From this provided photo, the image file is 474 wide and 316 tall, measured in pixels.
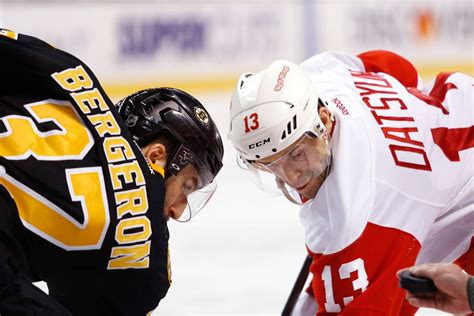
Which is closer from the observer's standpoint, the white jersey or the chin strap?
the chin strap

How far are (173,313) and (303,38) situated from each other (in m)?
4.15

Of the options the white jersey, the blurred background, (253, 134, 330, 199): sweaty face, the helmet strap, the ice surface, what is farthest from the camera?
the blurred background

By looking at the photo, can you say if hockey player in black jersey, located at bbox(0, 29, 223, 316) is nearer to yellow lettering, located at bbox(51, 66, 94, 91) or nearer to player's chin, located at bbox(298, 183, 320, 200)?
yellow lettering, located at bbox(51, 66, 94, 91)

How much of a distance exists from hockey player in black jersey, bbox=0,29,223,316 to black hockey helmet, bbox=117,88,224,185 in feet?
0.59

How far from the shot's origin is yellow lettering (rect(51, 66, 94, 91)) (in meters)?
1.86

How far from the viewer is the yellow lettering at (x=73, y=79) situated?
1856 mm

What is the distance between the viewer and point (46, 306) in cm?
166

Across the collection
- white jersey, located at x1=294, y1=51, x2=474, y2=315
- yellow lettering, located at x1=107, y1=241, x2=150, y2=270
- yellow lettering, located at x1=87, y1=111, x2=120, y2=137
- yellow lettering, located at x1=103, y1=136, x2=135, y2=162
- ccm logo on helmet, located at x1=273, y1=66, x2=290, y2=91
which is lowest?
white jersey, located at x1=294, y1=51, x2=474, y2=315

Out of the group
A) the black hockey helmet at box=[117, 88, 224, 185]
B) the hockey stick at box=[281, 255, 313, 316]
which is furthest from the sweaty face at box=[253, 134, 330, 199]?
the hockey stick at box=[281, 255, 313, 316]

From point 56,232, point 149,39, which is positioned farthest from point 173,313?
point 149,39

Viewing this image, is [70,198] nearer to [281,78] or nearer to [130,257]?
[130,257]

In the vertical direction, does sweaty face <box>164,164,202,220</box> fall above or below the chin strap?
below

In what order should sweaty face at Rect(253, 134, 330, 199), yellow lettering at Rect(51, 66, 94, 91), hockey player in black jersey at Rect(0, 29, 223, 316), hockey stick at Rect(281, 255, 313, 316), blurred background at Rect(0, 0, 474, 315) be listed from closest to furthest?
hockey player in black jersey at Rect(0, 29, 223, 316) → yellow lettering at Rect(51, 66, 94, 91) → sweaty face at Rect(253, 134, 330, 199) → hockey stick at Rect(281, 255, 313, 316) → blurred background at Rect(0, 0, 474, 315)

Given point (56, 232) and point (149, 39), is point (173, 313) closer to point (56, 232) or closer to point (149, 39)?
point (56, 232)
